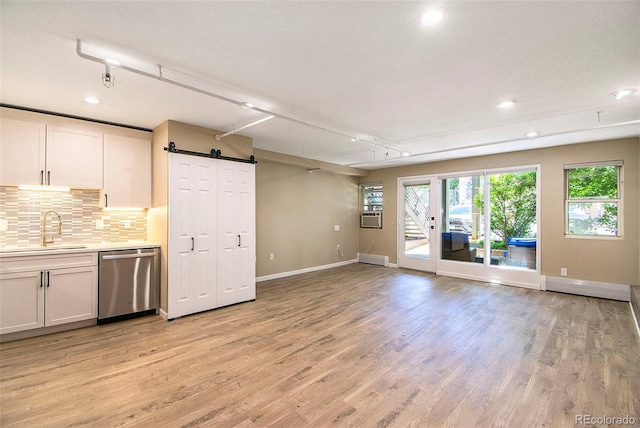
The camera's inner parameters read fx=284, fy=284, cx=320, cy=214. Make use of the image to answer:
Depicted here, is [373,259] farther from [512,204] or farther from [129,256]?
[129,256]

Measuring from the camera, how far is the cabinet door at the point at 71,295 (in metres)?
3.26

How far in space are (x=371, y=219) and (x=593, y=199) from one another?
4.49 metres

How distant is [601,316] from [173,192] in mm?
6017

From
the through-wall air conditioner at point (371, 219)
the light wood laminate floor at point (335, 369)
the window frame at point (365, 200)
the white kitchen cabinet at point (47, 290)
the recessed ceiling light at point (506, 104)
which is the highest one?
the recessed ceiling light at point (506, 104)

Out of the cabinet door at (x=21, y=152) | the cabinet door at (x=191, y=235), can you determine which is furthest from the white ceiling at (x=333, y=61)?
the cabinet door at (x=191, y=235)

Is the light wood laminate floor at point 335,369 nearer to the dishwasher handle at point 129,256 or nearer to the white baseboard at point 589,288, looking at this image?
the white baseboard at point 589,288

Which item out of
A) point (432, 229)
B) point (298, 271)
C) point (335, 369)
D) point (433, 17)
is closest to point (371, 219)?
point (432, 229)

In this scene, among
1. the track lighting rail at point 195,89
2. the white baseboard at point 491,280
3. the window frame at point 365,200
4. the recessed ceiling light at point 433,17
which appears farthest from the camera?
the window frame at point 365,200

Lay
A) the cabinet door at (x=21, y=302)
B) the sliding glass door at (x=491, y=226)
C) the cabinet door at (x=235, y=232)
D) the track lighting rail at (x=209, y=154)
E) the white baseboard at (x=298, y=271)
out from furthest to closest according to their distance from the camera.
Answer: the white baseboard at (x=298, y=271) < the sliding glass door at (x=491, y=226) < the cabinet door at (x=235, y=232) < the track lighting rail at (x=209, y=154) < the cabinet door at (x=21, y=302)

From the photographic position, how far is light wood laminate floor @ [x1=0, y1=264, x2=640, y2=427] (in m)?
1.99

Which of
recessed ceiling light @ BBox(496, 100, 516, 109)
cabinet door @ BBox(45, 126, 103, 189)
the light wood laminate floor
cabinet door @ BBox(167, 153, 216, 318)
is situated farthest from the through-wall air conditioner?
cabinet door @ BBox(45, 126, 103, 189)

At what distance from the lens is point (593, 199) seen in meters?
4.87

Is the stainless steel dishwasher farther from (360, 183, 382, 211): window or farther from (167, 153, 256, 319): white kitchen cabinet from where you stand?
(360, 183, 382, 211): window

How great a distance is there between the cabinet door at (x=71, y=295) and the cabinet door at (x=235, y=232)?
1498 millimetres
